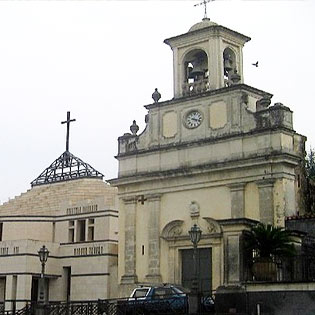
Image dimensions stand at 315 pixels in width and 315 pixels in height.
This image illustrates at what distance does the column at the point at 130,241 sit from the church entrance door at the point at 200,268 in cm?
282

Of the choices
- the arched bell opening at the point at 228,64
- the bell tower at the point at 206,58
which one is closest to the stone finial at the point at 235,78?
the bell tower at the point at 206,58

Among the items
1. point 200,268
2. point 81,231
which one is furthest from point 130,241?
point 81,231

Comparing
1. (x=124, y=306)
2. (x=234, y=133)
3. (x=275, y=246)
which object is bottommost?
(x=124, y=306)

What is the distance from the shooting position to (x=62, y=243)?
45188mm

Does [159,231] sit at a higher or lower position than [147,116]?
lower

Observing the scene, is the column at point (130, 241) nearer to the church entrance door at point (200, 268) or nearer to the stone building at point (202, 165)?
the stone building at point (202, 165)

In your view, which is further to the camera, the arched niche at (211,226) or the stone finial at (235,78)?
the stone finial at (235,78)

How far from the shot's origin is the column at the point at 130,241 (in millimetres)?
36281

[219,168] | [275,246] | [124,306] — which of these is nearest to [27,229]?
[219,168]

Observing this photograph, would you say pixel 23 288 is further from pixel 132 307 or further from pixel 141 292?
pixel 132 307

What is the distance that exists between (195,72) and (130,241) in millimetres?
9146

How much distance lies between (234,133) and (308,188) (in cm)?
425

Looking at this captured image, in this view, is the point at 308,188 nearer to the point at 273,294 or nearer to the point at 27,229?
the point at 273,294

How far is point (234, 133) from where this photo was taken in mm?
33969
